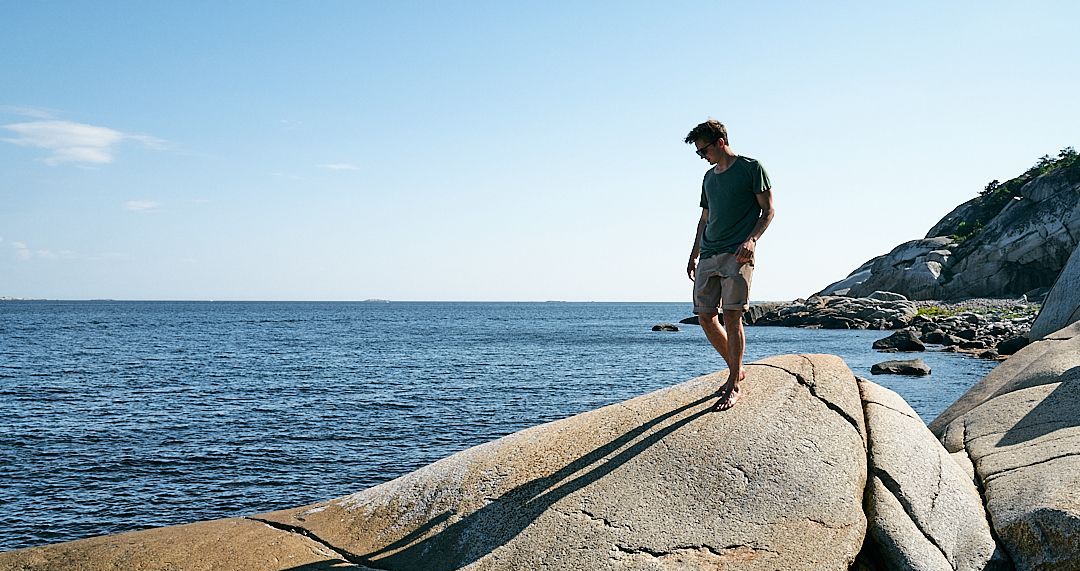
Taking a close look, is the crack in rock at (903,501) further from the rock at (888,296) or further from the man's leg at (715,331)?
the rock at (888,296)

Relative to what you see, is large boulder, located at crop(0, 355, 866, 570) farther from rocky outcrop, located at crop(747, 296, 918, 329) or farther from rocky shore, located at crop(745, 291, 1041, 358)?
rocky outcrop, located at crop(747, 296, 918, 329)

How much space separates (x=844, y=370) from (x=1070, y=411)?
2.08 meters

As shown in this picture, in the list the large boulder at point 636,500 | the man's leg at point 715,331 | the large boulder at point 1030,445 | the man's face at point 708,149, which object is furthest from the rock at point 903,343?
the man's face at point 708,149

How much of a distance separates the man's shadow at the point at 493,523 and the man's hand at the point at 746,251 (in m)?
1.67

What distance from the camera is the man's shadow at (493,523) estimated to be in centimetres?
605

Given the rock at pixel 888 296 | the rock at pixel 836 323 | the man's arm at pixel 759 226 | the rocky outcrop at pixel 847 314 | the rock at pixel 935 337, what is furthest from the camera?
the rock at pixel 888 296

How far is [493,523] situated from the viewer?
6.25 m

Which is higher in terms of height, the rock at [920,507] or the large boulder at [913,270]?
the large boulder at [913,270]

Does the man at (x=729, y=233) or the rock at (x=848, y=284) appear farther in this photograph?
the rock at (x=848, y=284)

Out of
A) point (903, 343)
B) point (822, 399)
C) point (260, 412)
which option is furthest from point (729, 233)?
point (903, 343)

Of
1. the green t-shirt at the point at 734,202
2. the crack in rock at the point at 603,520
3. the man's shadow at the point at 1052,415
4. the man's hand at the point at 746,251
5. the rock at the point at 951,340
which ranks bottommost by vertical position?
the crack in rock at the point at 603,520

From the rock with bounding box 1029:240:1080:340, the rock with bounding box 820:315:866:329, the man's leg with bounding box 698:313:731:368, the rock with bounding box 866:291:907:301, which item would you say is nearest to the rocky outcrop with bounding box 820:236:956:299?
the rock with bounding box 866:291:907:301

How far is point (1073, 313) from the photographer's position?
16.3 metres

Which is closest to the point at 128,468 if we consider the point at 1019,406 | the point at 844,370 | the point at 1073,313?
the point at 844,370
